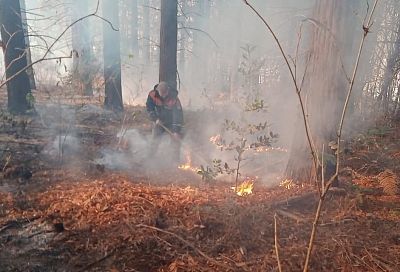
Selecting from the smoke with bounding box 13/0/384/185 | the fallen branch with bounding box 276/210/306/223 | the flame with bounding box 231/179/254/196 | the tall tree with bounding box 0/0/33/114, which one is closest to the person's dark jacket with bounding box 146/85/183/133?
the smoke with bounding box 13/0/384/185

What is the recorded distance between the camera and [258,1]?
802 inches

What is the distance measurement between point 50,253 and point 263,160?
4927 mm

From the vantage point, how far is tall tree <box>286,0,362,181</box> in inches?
183

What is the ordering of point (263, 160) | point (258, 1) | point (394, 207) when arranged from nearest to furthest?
point (394, 207) < point (263, 160) < point (258, 1)

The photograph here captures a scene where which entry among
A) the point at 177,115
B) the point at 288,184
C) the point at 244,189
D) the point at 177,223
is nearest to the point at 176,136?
the point at 177,115

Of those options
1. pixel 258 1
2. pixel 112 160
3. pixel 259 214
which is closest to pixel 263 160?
pixel 112 160

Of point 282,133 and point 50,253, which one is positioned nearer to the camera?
point 50,253

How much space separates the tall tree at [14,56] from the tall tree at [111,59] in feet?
8.88

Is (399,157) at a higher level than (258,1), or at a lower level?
lower

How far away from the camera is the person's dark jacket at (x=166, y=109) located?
24.0ft

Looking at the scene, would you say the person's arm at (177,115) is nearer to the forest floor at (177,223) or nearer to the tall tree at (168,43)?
the tall tree at (168,43)

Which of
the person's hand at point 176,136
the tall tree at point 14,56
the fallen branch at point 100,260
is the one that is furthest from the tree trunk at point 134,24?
the fallen branch at point 100,260

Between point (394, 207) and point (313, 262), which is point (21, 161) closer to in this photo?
point (313, 262)

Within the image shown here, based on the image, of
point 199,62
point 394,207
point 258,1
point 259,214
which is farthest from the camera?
point 199,62
